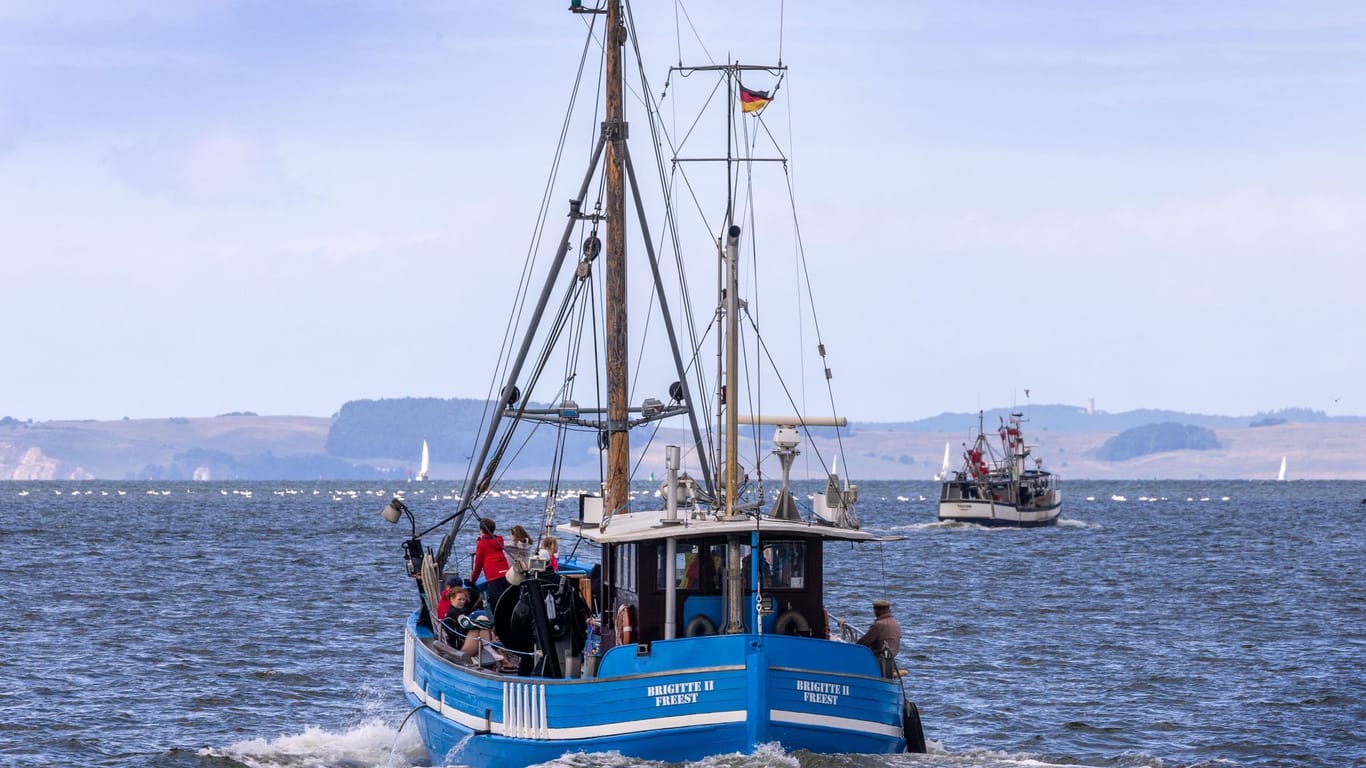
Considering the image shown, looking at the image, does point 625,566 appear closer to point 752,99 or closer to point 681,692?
point 681,692

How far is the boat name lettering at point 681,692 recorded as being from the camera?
2242 cm

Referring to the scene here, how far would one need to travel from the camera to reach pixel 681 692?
73.7 ft

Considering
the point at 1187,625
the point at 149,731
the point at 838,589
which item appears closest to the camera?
the point at 149,731

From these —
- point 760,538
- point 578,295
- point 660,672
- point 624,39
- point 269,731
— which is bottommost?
point 269,731

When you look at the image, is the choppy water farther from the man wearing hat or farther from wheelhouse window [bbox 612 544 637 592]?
wheelhouse window [bbox 612 544 637 592]

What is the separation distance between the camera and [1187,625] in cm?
5231

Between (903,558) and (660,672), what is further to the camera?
(903,558)

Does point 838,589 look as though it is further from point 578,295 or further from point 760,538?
point 760,538

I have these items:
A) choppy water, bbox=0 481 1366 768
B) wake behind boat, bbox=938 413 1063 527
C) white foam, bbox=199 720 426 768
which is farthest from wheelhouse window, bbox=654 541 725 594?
wake behind boat, bbox=938 413 1063 527

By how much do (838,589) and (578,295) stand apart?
35.4 m

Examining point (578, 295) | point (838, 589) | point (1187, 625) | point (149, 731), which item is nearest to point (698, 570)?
point (578, 295)

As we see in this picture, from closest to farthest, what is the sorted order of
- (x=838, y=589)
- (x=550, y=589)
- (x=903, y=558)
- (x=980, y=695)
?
(x=550, y=589)
(x=980, y=695)
(x=838, y=589)
(x=903, y=558)

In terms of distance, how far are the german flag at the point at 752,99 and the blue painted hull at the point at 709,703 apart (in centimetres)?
995

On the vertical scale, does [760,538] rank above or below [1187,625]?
above
